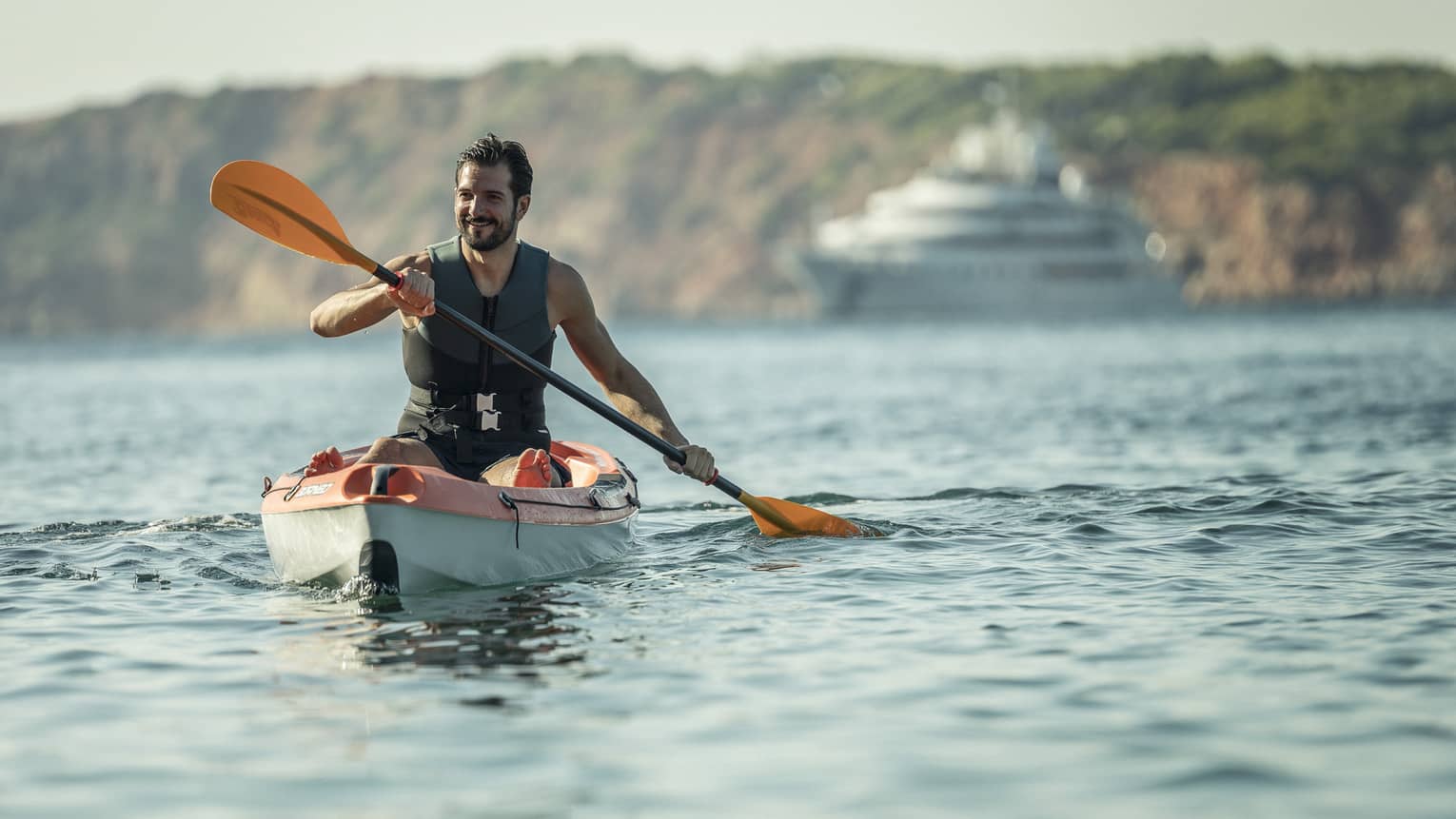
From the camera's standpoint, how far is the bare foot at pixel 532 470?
29.8 ft

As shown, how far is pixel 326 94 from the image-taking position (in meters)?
198

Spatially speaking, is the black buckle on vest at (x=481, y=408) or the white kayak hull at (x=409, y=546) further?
the black buckle on vest at (x=481, y=408)

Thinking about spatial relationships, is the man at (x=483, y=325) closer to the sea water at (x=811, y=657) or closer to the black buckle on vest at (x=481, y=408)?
the black buckle on vest at (x=481, y=408)

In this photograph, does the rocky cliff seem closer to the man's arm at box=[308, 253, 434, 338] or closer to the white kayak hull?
the white kayak hull

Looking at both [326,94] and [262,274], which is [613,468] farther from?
[326,94]

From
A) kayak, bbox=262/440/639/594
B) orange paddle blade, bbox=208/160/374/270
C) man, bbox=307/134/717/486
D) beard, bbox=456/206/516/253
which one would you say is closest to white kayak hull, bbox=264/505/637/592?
kayak, bbox=262/440/639/594

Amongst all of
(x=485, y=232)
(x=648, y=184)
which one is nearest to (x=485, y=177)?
(x=485, y=232)

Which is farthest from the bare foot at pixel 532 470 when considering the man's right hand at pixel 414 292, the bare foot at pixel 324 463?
Result: the man's right hand at pixel 414 292

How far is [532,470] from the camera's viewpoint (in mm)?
9125

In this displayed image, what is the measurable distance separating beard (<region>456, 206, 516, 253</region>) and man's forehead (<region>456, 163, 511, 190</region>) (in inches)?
6.6

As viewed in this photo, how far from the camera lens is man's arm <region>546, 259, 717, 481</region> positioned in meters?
9.35

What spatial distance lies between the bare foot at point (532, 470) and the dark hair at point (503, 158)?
4.22 ft

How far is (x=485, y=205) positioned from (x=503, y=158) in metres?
0.24

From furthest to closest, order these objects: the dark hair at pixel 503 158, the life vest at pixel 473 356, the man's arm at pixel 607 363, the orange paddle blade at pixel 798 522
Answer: the orange paddle blade at pixel 798 522 → the man's arm at pixel 607 363 → the life vest at pixel 473 356 → the dark hair at pixel 503 158
